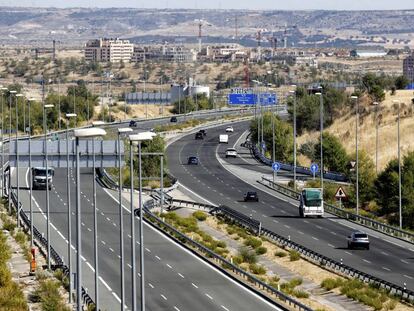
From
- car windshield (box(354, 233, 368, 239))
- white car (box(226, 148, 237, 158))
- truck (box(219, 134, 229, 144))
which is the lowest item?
truck (box(219, 134, 229, 144))

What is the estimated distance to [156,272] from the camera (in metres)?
60.6

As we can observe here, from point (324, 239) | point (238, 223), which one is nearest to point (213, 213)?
point (238, 223)

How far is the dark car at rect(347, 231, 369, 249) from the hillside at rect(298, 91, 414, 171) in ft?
135

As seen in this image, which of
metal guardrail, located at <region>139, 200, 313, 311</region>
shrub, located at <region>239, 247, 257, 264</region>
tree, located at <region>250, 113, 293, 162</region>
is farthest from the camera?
tree, located at <region>250, 113, 293, 162</region>

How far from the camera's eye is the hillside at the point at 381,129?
124 m

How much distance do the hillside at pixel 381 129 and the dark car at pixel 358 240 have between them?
4110 centimetres

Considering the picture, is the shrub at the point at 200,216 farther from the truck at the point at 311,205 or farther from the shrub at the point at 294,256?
the shrub at the point at 294,256

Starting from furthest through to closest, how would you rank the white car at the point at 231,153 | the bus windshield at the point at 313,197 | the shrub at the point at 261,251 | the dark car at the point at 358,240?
the white car at the point at 231,153 < the bus windshield at the point at 313,197 < the dark car at the point at 358,240 < the shrub at the point at 261,251

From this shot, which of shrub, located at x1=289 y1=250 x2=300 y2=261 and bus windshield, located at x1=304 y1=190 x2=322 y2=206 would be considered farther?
bus windshield, located at x1=304 y1=190 x2=322 y2=206

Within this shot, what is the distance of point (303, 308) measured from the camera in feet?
159

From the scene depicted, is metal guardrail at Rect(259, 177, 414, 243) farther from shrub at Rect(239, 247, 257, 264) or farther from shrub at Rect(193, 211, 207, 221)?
shrub at Rect(239, 247, 257, 264)

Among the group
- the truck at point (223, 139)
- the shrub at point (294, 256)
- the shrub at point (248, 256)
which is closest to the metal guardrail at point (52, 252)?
the shrub at point (248, 256)

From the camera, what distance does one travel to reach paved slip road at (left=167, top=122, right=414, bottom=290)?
209 feet

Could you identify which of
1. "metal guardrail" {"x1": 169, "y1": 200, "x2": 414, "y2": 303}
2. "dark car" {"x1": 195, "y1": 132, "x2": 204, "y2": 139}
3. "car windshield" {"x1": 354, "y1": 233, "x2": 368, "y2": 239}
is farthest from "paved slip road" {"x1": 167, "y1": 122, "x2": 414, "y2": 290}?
"dark car" {"x1": 195, "y1": 132, "x2": 204, "y2": 139}
